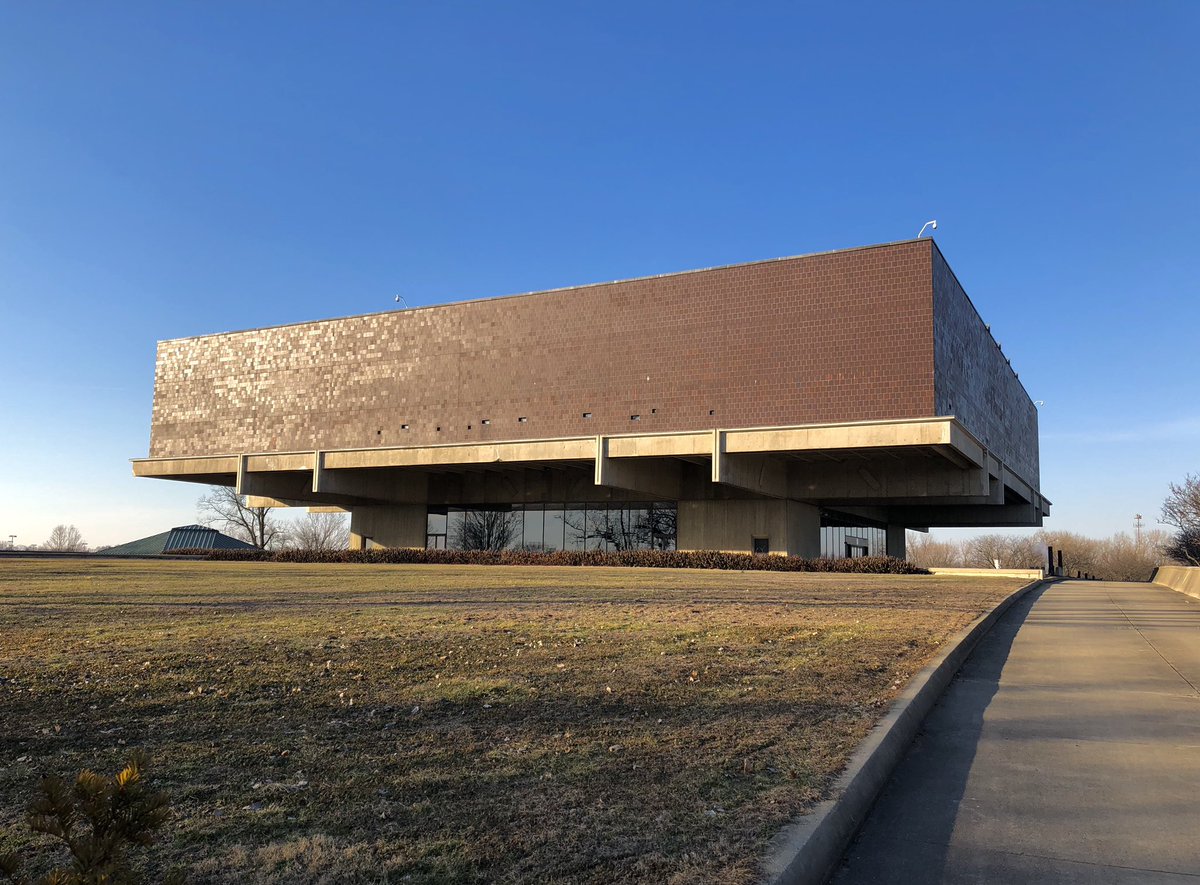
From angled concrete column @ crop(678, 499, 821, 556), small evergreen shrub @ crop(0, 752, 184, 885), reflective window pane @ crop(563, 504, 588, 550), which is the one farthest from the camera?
reflective window pane @ crop(563, 504, 588, 550)

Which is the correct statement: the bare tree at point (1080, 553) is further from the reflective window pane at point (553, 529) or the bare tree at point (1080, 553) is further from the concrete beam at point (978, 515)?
the reflective window pane at point (553, 529)

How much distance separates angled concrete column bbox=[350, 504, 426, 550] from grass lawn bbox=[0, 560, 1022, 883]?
117ft

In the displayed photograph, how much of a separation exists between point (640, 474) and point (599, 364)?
525 centimetres

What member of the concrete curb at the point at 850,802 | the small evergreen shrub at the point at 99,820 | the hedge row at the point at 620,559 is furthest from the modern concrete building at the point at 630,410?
the small evergreen shrub at the point at 99,820

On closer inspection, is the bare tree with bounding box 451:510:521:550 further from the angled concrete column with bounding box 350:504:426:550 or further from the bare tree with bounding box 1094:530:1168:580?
the bare tree with bounding box 1094:530:1168:580

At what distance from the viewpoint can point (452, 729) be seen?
5641mm

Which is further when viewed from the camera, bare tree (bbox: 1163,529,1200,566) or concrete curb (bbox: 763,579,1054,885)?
bare tree (bbox: 1163,529,1200,566)

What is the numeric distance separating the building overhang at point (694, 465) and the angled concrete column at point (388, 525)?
0.94 m

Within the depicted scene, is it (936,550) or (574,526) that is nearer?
(574,526)

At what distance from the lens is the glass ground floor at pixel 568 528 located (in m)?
41.1

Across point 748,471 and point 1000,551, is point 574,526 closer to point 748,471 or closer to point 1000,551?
point 748,471

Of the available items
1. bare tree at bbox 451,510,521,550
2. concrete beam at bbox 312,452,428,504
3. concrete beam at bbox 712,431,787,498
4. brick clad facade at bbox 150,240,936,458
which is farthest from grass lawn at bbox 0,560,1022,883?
bare tree at bbox 451,510,521,550

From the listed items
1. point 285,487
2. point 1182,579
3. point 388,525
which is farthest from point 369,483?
point 1182,579

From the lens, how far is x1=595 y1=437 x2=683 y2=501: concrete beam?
3500 cm
